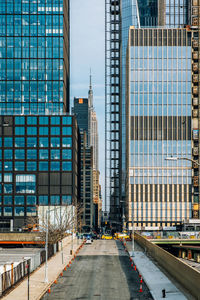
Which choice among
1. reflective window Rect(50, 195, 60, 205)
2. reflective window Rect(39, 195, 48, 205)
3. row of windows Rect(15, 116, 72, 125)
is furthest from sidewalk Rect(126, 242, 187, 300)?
row of windows Rect(15, 116, 72, 125)

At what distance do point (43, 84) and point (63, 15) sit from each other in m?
24.2

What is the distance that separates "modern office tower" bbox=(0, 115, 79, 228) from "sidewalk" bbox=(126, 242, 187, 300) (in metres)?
77.8

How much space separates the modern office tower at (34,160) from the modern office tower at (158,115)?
82.1 feet

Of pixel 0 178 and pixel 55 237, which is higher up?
pixel 0 178

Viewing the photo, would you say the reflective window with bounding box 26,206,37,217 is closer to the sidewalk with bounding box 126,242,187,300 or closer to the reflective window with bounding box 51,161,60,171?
the reflective window with bounding box 51,161,60,171

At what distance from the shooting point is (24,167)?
141m

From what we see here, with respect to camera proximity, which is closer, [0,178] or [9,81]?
[0,178]

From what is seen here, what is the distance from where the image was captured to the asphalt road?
38.4 m

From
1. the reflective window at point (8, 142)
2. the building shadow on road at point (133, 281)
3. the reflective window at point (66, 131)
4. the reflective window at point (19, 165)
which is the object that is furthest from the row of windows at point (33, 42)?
the building shadow on road at point (133, 281)

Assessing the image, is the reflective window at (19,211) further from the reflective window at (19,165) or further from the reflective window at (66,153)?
the reflective window at (66,153)

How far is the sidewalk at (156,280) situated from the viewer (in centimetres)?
3768

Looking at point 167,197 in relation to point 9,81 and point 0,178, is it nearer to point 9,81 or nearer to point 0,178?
point 0,178

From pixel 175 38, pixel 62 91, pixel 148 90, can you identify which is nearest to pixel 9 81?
pixel 62 91

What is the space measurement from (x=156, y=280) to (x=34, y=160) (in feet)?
324
